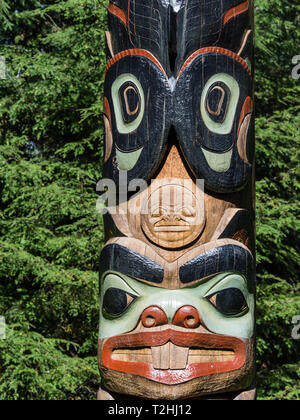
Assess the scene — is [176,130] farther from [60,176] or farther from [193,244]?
[60,176]

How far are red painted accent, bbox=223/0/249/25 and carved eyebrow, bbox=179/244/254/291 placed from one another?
1.48 meters

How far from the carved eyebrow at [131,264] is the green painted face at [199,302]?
5 centimetres

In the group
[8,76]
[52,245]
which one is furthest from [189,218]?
[8,76]

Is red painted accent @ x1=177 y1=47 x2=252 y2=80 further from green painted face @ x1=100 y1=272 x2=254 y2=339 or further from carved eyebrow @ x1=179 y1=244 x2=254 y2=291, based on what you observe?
green painted face @ x1=100 y1=272 x2=254 y2=339

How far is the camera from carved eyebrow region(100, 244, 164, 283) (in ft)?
12.0

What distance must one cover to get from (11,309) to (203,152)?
4.72 metres

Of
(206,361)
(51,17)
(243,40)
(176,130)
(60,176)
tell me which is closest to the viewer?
(206,361)

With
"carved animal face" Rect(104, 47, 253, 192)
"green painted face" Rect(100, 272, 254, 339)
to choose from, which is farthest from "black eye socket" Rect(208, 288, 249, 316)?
"carved animal face" Rect(104, 47, 253, 192)

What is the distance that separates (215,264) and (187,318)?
37cm

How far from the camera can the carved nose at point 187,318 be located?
3516mm

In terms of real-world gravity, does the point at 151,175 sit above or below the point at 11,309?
above

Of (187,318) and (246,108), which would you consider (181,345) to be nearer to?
(187,318)

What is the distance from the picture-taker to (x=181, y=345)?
3498mm

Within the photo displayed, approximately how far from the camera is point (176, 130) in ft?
12.3
